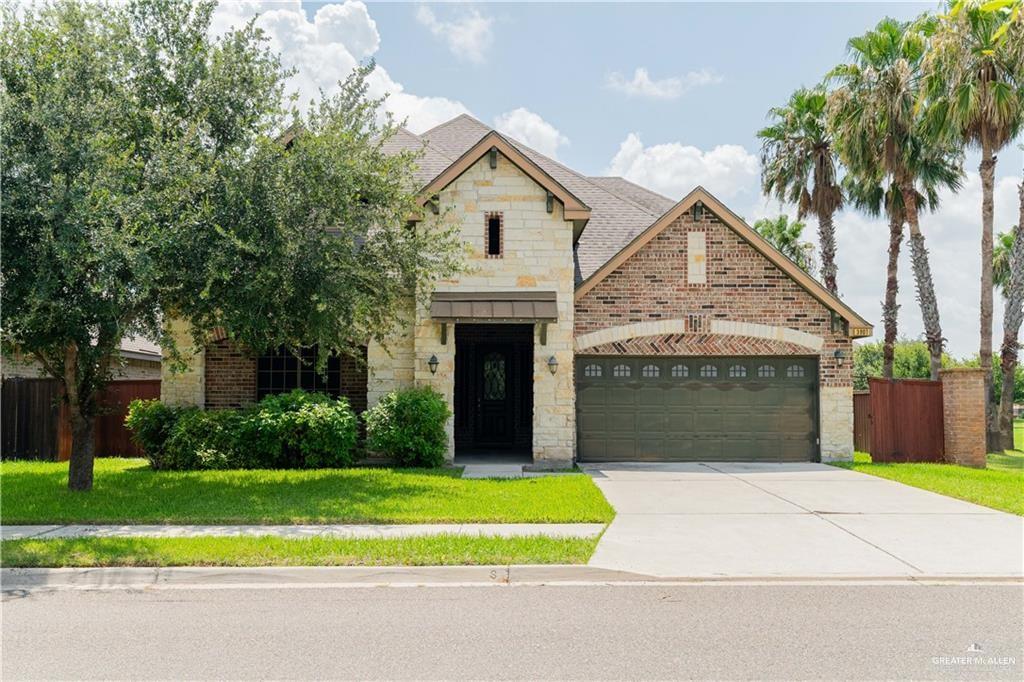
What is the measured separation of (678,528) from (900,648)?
13.4ft

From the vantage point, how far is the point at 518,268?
619 inches

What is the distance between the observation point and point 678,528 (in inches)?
364

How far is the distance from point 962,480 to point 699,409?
5.07 meters

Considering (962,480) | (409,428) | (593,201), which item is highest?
(593,201)

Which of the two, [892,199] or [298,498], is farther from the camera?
[892,199]

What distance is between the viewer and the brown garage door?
1662 cm

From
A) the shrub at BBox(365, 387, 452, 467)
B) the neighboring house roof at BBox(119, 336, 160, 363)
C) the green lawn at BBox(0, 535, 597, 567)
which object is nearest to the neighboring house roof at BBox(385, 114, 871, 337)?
the shrub at BBox(365, 387, 452, 467)

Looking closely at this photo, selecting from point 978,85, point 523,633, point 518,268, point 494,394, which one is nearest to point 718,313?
point 518,268

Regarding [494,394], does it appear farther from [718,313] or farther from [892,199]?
[892,199]

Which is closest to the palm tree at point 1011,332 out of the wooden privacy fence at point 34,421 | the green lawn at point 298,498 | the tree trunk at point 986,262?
the tree trunk at point 986,262

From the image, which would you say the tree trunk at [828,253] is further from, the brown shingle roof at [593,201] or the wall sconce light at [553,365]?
the wall sconce light at [553,365]

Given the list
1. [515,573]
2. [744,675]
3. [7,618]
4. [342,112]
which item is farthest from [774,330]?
[7,618]

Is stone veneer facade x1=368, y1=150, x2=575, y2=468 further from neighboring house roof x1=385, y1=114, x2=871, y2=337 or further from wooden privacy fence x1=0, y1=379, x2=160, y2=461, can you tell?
wooden privacy fence x1=0, y1=379, x2=160, y2=461

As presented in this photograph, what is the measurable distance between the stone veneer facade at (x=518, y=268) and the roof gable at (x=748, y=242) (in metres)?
0.99
